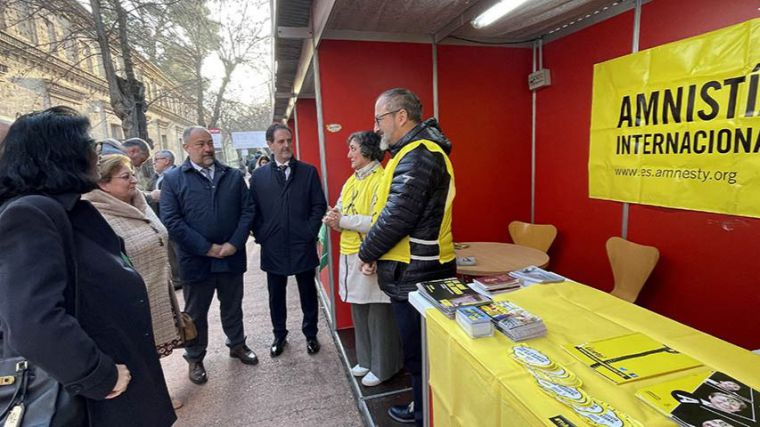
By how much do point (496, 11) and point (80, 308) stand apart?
2.65 meters

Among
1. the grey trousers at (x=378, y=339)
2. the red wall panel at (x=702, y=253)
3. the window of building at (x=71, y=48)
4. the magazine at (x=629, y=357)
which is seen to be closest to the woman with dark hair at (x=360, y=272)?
the grey trousers at (x=378, y=339)

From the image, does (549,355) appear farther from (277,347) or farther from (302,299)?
(277,347)

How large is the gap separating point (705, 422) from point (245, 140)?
14106 millimetres

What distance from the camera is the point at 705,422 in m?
0.67

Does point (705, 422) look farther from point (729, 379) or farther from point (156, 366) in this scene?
point (156, 366)

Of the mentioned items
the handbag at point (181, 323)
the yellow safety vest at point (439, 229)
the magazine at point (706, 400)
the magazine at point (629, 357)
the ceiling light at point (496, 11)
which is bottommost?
the handbag at point (181, 323)

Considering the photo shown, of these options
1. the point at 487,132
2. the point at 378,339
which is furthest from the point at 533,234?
the point at 378,339

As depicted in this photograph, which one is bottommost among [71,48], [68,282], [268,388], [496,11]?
[268,388]

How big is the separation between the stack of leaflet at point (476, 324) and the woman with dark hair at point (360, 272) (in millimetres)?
1084

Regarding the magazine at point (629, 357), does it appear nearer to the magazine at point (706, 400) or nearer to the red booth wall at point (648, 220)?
the magazine at point (706, 400)

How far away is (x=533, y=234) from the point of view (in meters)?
3.35

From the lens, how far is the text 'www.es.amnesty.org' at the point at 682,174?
204cm

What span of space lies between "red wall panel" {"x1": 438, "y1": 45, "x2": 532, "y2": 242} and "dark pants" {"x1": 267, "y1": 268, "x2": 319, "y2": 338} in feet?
4.61

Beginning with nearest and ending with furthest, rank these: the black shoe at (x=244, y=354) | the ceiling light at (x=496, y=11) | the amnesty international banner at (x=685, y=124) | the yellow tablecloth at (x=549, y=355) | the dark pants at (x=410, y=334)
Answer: the yellow tablecloth at (x=549, y=355), the dark pants at (x=410, y=334), the amnesty international banner at (x=685, y=124), the ceiling light at (x=496, y=11), the black shoe at (x=244, y=354)
